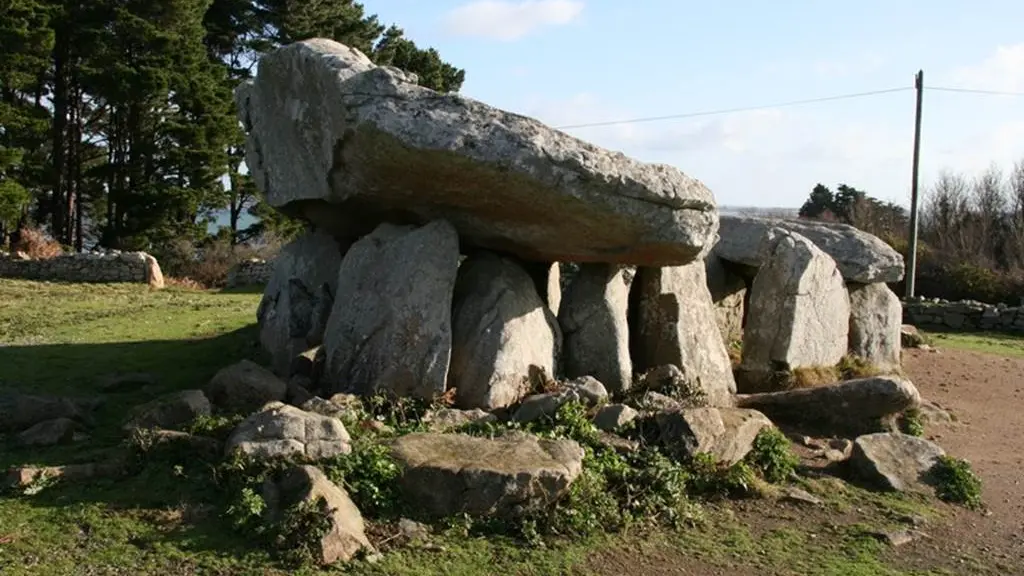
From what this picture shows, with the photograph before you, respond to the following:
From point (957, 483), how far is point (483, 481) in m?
4.20

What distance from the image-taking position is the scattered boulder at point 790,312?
11625 millimetres

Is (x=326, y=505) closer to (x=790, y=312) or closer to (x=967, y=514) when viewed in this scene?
(x=967, y=514)

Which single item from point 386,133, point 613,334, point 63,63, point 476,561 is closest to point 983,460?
point 613,334

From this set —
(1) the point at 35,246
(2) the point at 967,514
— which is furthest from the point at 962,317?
(1) the point at 35,246

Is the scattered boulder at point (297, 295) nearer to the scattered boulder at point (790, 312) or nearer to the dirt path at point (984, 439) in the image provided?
the scattered boulder at point (790, 312)

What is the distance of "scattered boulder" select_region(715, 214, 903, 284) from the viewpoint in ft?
45.0

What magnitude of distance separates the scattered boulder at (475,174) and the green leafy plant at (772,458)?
2206 mm

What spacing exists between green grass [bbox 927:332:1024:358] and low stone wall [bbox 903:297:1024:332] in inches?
25.2

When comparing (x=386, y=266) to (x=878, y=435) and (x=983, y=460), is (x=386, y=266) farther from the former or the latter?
(x=983, y=460)

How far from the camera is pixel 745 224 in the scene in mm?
14258

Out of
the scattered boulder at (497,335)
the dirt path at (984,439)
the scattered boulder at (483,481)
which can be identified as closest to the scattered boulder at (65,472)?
the scattered boulder at (483,481)

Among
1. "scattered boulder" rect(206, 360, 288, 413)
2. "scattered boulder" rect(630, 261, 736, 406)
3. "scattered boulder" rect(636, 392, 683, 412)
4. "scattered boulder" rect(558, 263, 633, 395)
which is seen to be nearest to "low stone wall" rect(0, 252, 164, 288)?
"scattered boulder" rect(206, 360, 288, 413)

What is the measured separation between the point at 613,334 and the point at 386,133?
3216mm

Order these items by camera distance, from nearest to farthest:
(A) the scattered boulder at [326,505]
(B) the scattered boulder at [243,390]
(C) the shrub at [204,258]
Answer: (A) the scattered boulder at [326,505]
(B) the scattered boulder at [243,390]
(C) the shrub at [204,258]
